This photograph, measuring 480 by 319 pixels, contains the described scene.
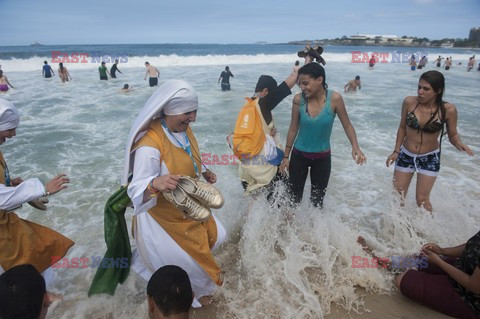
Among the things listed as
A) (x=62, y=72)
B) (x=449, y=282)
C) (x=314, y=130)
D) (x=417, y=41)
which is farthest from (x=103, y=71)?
(x=417, y=41)

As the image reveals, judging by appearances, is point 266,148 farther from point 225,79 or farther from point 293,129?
point 225,79

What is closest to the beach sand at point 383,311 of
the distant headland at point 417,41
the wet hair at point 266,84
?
the wet hair at point 266,84

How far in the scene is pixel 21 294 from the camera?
1514 millimetres

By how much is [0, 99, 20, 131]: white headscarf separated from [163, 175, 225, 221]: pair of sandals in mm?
1251

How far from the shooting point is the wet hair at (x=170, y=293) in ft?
5.75

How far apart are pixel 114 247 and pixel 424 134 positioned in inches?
135

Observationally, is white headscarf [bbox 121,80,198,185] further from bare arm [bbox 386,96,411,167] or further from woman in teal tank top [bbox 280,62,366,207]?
bare arm [bbox 386,96,411,167]

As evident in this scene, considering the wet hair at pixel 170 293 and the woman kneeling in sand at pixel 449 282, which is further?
the woman kneeling in sand at pixel 449 282

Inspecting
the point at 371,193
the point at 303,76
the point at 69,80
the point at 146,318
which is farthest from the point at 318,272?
the point at 69,80

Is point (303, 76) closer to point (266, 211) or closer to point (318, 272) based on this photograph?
point (266, 211)

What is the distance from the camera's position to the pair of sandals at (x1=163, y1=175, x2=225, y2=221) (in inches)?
82.6

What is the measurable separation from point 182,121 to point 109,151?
549 cm

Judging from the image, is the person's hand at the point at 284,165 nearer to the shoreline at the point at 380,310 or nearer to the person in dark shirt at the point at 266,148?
the person in dark shirt at the point at 266,148

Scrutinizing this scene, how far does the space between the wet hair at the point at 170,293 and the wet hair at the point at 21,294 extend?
57cm
